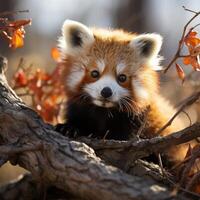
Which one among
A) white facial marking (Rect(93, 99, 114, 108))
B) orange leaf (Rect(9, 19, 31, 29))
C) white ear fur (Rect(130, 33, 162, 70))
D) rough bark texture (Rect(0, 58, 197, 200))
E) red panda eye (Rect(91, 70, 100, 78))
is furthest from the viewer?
white ear fur (Rect(130, 33, 162, 70))

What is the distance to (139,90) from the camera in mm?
4266

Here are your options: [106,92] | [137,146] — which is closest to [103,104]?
[106,92]

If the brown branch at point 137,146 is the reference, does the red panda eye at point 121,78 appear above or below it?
above

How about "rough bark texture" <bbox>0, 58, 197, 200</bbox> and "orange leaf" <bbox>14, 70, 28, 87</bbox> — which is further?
"orange leaf" <bbox>14, 70, 28, 87</bbox>

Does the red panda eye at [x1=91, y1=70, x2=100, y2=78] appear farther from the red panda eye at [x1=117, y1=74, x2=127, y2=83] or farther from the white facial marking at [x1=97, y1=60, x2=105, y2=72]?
the red panda eye at [x1=117, y1=74, x2=127, y2=83]

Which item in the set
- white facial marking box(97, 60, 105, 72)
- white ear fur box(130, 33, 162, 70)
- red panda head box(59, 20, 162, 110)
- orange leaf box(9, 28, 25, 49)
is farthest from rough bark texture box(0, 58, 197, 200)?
white ear fur box(130, 33, 162, 70)

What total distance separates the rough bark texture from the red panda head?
64cm

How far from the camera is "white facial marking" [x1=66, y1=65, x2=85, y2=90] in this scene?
4.27 metres

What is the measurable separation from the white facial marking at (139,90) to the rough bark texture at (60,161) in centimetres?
83

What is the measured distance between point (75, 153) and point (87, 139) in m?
0.49

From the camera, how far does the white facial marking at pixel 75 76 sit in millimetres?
4270

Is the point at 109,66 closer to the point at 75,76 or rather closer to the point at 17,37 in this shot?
the point at 75,76

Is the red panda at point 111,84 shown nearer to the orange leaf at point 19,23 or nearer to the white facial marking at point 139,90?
the white facial marking at point 139,90

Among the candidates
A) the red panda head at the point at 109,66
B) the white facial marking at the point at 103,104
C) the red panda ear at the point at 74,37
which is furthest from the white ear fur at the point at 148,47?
the white facial marking at the point at 103,104
